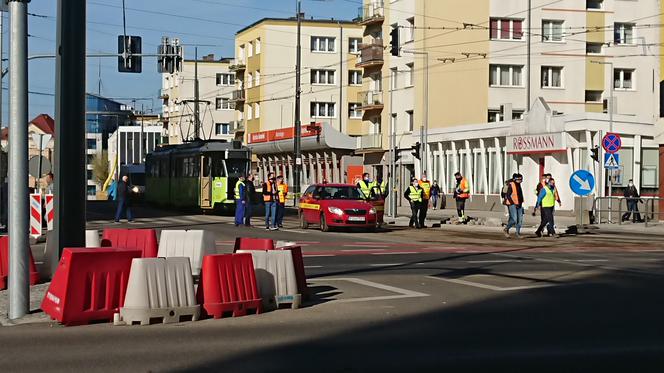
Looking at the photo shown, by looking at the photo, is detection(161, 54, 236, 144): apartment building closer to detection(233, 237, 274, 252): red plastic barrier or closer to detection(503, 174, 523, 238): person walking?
detection(503, 174, 523, 238): person walking

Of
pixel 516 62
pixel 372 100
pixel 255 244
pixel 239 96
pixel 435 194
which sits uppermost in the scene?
pixel 239 96

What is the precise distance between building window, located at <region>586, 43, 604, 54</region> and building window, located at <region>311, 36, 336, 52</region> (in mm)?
27993

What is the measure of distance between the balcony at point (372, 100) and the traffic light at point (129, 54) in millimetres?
35341

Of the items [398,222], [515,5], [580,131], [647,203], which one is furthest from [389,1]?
[647,203]

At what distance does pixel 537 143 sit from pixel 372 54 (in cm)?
2280

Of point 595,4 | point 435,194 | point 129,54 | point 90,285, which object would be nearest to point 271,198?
point 129,54

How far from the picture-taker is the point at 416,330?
404 inches

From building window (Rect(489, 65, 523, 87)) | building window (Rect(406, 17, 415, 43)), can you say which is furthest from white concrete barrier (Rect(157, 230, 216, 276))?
building window (Rect(406, 17, 415, 43))

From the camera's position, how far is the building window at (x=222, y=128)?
99.1m

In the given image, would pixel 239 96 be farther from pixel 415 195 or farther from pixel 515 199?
pixel 515 199

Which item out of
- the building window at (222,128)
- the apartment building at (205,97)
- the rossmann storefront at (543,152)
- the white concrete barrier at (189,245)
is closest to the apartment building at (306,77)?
the apartment building at (205,97)

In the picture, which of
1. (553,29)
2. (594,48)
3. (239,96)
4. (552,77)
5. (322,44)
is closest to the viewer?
(553,29)

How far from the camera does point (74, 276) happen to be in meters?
10.3

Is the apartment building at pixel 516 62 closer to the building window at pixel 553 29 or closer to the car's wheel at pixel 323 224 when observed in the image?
the building window at pixel 553 29
